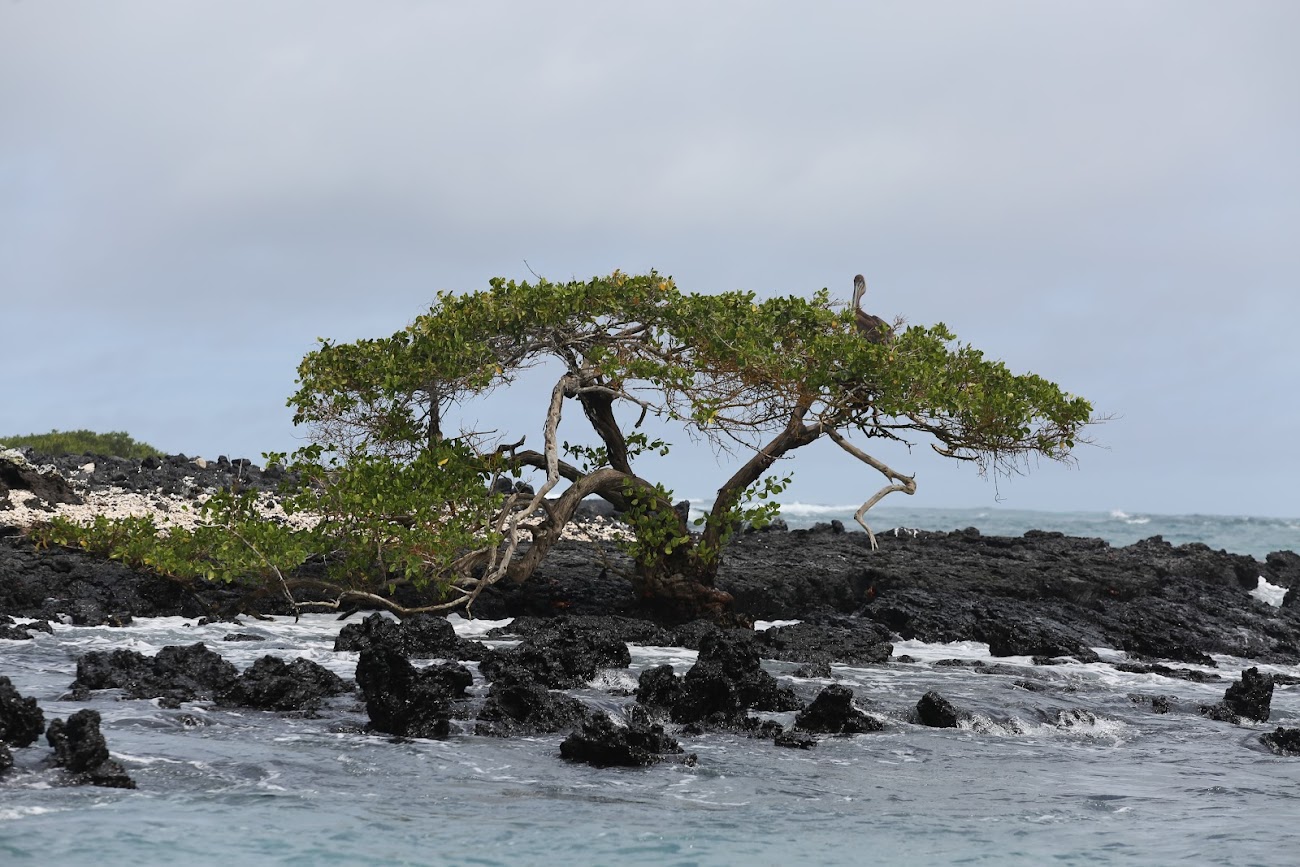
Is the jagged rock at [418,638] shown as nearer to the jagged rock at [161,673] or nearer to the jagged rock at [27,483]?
the jagged rock at [161,673]

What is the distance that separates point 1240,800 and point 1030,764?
1687mm

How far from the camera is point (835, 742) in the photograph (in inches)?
436

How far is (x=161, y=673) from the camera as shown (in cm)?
1201

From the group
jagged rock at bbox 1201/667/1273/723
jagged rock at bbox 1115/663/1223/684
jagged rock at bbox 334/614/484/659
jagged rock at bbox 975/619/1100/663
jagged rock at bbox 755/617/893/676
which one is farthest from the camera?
jagged rock at bbox 975/619/1100/663

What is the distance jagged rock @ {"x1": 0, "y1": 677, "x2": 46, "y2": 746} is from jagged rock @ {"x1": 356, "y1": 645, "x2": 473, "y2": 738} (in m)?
2.57

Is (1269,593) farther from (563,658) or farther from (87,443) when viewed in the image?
(87,443)

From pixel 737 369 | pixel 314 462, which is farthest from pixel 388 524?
pixel 737 369

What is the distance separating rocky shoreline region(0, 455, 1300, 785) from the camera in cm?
1098

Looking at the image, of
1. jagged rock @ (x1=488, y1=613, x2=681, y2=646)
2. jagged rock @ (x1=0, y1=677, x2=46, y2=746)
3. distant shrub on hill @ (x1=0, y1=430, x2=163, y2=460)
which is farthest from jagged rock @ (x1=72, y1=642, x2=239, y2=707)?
distant shrub on hill @ (x1=0, y1=430, x2=163, y2=460)

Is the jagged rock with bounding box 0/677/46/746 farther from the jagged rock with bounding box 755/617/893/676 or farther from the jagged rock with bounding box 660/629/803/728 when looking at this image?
the jagged rock with bounding box 755/617/893/676

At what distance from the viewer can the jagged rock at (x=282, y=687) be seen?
37.3ft

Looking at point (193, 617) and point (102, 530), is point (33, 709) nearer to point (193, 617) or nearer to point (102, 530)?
point (193, 617)

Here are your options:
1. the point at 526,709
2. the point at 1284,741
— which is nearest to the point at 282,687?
the point at 526,709

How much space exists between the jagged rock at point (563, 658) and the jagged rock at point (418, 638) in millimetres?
522
